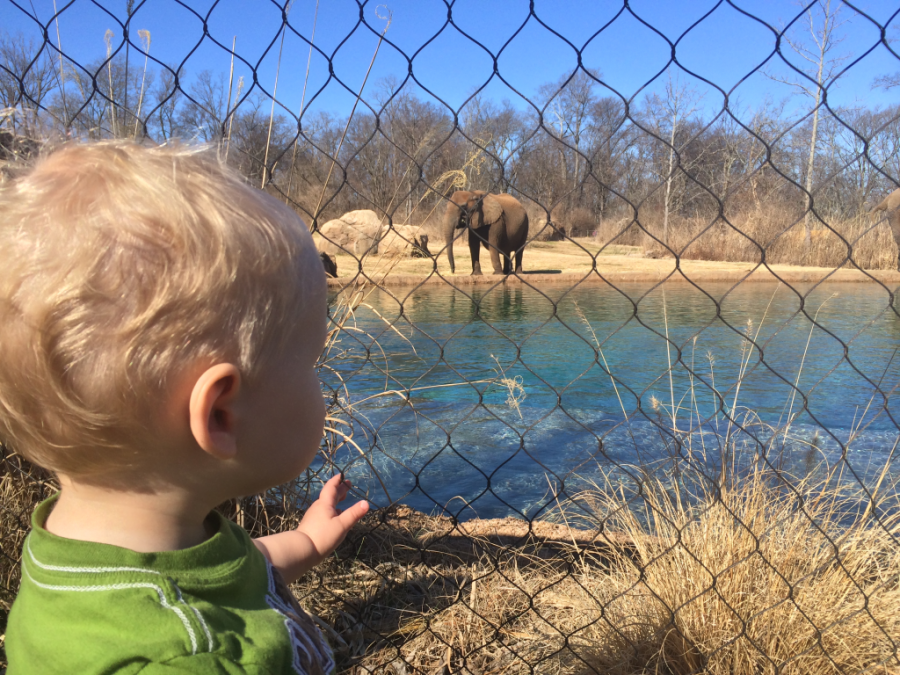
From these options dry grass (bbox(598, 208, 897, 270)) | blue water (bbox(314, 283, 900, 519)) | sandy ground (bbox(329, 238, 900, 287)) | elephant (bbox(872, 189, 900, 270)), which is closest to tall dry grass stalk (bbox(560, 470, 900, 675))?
blue water (bbox(314, 283, 900, 519))

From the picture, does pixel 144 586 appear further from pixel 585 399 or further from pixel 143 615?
pixel 585 399

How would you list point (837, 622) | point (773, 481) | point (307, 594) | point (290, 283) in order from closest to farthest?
point (290, 283)
point (837, 622)
point (307, 594)
point (773, 481)

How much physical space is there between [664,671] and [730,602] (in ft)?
0.78

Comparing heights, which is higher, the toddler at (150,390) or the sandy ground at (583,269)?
the toddler at (150,390)

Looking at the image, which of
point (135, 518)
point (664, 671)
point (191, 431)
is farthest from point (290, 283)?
point (664, 671)

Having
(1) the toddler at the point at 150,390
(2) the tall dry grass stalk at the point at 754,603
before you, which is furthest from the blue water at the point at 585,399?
(1) the toddler at the point at 150,390

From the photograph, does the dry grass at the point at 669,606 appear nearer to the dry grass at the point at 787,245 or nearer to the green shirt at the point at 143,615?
the green shirt at the point at 143,615

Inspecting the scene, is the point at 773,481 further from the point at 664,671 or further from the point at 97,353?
the point at 97,353

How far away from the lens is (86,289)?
0.65 metres

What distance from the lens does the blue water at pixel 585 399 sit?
2248mm

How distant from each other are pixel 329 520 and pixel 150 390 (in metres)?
0.52

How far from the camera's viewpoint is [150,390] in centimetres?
69

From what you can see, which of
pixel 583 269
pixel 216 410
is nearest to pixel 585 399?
pixel 216 410

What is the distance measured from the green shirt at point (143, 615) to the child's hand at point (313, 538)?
0.71 feet
